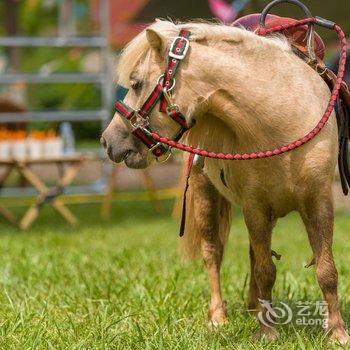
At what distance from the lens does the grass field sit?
4.19m

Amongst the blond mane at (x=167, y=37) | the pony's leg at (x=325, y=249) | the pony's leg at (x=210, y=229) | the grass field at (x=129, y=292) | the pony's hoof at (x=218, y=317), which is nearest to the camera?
the blond mane at (x=167, y=37)

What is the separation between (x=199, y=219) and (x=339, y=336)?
1200 millimetres

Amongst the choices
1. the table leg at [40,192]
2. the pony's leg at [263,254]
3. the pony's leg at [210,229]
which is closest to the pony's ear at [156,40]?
the pony's leg at [263,254]

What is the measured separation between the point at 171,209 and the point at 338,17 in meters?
3.38

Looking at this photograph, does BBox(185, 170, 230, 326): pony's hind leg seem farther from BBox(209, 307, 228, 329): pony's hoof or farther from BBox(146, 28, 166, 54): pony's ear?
BBox(146, 28, 166, 54): pony's ear

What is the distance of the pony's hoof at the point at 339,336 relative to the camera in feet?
13.6

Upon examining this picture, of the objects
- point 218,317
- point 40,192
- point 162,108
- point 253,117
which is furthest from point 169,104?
point 40,192

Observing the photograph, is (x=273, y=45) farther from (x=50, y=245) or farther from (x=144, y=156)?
(x=50, y=245)

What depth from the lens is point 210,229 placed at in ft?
16.8

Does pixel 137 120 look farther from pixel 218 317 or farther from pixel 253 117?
pixel 218 317

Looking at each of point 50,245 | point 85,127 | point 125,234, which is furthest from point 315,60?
point 85,127

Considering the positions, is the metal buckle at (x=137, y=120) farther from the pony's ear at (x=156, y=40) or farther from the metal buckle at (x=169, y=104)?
the pony's ear at (x=156, y=40)

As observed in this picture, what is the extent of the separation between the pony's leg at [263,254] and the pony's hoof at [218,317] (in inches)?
13.2

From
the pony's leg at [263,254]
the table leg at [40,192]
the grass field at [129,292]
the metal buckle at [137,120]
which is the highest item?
the metal buckle at [137,120]
